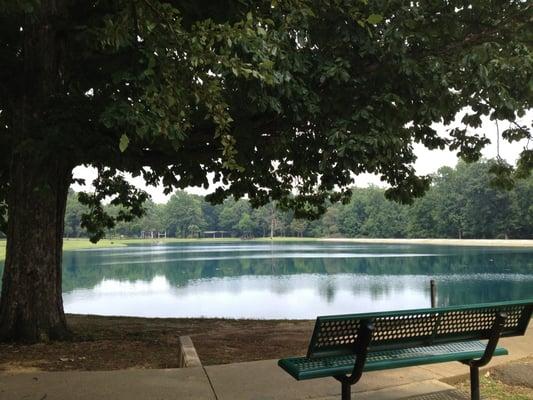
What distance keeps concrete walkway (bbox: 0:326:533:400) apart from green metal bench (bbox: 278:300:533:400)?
524 mm

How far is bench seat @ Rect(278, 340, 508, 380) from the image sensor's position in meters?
3.36

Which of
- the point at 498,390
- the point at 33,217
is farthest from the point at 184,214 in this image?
the point at 498,390

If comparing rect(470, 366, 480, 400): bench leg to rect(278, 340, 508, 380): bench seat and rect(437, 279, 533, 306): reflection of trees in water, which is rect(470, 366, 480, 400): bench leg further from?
rect(437, 279, 533, 306): reflection of trees in water

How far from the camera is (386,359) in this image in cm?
362

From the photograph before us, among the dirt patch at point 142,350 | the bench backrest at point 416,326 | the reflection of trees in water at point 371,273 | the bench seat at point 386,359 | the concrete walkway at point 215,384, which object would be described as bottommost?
the reflection of trees in water at point 371,273

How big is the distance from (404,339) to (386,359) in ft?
0.82

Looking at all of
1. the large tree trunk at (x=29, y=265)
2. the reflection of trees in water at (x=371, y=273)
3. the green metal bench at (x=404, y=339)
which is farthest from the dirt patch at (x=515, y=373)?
the reflection of trees in water at (x=371, y=273)

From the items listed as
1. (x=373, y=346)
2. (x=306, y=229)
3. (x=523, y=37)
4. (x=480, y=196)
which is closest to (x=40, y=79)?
(x=373, y=346)

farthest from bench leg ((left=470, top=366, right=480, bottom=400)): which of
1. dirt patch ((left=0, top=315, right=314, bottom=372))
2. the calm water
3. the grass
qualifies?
the calm water

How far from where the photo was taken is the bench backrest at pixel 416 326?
3.41 meters

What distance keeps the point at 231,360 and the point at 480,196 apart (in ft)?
278

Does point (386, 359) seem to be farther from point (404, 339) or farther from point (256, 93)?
point (256, 93)

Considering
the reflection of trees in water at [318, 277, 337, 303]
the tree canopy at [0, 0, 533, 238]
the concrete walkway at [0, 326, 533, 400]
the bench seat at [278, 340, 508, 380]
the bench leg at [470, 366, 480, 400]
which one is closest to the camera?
the bench seat at [278, 340, 508, 380]

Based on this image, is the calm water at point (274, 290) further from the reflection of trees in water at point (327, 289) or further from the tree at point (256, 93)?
the tree at point (256, 93)
